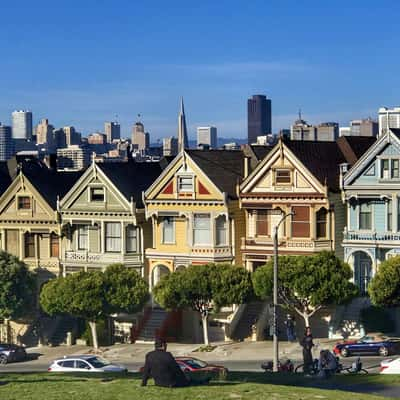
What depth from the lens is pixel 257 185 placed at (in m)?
64.2

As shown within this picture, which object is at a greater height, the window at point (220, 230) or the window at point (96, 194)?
the window at point (96, 194)

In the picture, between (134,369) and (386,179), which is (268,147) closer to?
(386,179)

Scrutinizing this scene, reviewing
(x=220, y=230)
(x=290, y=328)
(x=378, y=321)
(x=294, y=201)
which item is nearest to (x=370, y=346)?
(x=378, y=321)

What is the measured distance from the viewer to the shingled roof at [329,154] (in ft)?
206

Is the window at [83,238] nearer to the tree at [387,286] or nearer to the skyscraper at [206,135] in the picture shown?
the tree at [387,286]

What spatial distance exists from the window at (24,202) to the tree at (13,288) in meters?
3.32

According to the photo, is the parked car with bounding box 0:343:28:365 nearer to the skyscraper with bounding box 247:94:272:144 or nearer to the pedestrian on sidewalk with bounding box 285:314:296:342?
the pedestrian on sidewalk with bounding box 285:314:296:342

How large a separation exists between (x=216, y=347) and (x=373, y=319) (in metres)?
8.03

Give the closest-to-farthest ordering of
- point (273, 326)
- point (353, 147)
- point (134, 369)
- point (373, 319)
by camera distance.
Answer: point (273, 326)
point (134, 369)
point (373, 319)
point (353, 147)

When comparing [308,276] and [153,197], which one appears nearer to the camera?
[308,276]

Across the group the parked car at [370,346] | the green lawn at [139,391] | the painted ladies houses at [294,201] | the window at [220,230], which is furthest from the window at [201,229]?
the green lawn at [139,391]

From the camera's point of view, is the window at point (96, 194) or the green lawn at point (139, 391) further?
the window at point (96, 194)

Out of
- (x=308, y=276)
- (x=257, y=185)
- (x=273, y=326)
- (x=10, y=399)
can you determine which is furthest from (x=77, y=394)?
(x=257, y=185)

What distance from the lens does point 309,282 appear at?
196 feet
